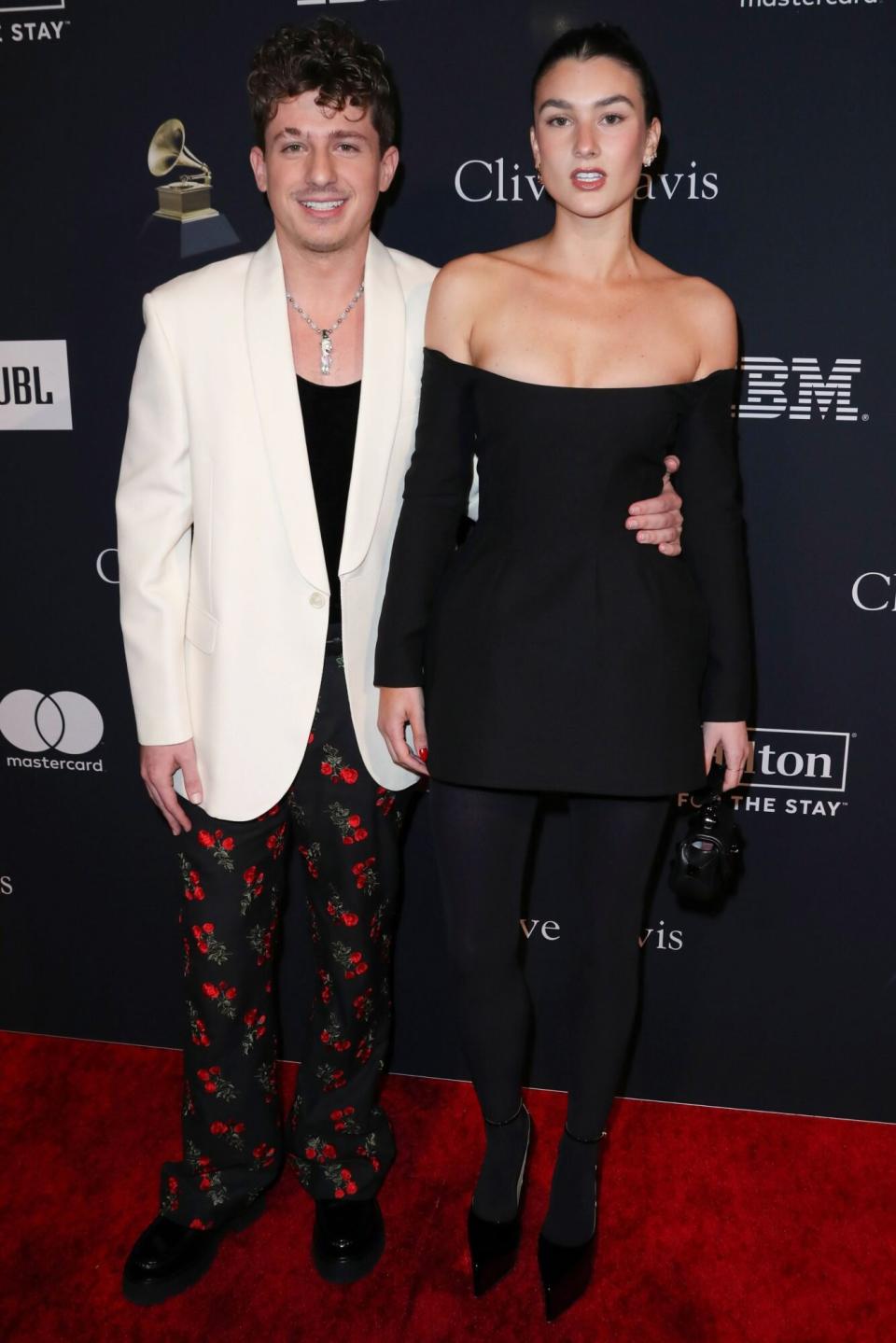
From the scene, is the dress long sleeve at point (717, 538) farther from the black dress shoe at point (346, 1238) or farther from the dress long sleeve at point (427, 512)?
the black dress shoe at point (346, 1238)

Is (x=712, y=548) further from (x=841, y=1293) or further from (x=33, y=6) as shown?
(x=33, y=6)

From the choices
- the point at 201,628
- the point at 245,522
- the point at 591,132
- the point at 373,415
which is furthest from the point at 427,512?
the point at 591,132

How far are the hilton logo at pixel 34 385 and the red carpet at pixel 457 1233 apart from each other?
1.53 m

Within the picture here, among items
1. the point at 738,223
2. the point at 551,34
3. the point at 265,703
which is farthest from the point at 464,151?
the point at 265,703

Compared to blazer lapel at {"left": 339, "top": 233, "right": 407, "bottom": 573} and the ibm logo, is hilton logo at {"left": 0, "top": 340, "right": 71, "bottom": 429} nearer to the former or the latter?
blazer lapel at {"left": 339, "top": 233, "right": 407, "bottom": 573}

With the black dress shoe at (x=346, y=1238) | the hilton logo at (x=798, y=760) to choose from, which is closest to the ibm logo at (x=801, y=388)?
the hilton logo at (x=798, y=760)

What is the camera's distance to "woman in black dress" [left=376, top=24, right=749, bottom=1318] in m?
1.69

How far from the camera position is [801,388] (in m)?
2.19

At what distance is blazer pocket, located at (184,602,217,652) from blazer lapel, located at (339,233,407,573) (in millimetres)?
242

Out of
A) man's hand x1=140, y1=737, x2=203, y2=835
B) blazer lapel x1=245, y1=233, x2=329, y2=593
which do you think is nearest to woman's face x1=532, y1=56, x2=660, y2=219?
blazer lapel x1=245, y1=233, x2=329, y2=593

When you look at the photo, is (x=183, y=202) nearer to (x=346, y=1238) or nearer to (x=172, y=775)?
(x=172, y=775)

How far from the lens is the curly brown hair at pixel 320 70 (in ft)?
5.71

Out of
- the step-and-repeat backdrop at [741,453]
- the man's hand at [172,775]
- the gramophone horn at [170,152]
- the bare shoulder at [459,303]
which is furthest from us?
the gramophone horn at [170,152]

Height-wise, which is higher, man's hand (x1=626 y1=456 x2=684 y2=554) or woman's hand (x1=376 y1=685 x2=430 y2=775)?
man's hand (x1=626 y1=456 x2=684 y2=554)
